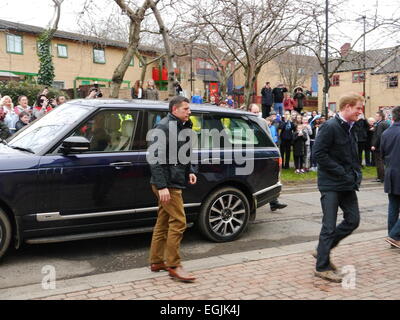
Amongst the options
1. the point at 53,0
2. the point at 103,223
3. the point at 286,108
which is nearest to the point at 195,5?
the point at 53,0

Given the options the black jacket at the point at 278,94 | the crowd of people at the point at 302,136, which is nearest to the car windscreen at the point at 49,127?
the crowd of people at the point at 302,136

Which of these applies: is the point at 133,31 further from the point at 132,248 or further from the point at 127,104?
the point at 132,248

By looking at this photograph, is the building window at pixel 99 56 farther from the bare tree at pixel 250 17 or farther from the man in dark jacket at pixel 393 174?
the man in dark jacket at pixel 393 174

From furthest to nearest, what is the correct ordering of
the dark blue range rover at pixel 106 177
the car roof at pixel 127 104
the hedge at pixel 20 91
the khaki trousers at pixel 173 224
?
the hedge at pixel 20 91 → the car roof at pixel 127 104 → the dark blue range rover at pixel 106 177 → the khaki trousers at pixel 173 224

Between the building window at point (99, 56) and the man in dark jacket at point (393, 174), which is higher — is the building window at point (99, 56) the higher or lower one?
the higher one

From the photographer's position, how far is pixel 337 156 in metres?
4.91

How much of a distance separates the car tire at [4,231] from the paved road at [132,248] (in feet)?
0.88

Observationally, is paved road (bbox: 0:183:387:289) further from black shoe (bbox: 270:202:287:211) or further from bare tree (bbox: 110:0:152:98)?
bare tree (bbox: 110:0:152:98)

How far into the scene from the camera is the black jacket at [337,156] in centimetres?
486

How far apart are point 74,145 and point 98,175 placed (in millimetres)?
462

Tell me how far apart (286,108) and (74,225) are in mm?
16323

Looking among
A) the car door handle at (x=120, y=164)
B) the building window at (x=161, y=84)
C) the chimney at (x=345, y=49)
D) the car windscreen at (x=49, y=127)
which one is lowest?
the car door handle at (x=120, y=164)

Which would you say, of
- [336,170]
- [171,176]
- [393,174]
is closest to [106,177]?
[171,176]
